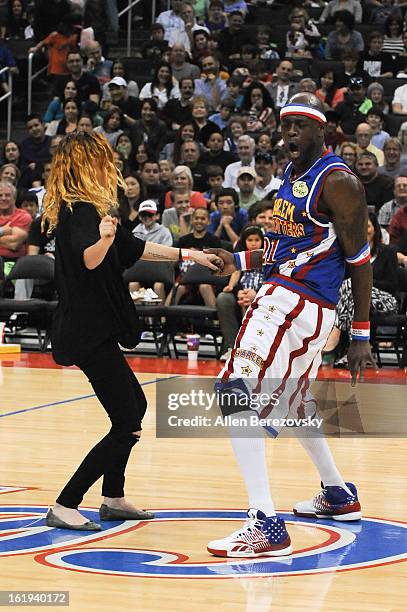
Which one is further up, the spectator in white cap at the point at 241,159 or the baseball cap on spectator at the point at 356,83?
the baseball cap on spectator at the point at 356,83

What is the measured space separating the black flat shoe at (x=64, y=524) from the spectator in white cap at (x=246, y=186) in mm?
10037

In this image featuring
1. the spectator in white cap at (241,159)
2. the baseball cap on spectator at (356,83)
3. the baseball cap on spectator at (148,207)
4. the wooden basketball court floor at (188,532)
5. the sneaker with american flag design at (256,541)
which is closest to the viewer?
the wooden basketball court floor at (188,532)

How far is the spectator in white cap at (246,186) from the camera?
50.5 feet

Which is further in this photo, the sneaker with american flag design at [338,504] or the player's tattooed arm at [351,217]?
the sneaker with american flag design at [338,504]

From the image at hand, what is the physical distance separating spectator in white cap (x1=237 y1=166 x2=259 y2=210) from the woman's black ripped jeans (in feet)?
32.3

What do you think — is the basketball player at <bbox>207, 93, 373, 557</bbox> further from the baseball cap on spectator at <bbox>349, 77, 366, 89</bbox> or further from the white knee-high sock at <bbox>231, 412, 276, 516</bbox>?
the baseball cap on spectator at <bbox>349, 77, 366, 89</bbox>

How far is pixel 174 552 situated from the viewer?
17.4 ft

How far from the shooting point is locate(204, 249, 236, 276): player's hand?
6.04m

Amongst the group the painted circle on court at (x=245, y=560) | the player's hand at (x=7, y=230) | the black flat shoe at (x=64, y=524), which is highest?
the painted circle on court at (x=245, y=560)

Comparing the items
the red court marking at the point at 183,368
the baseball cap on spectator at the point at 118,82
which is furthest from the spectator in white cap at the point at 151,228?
the baseball cap on spectator at the point at 118,82

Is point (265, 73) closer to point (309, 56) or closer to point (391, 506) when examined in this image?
point (309, 56)

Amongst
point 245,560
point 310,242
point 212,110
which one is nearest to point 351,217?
point 310,242

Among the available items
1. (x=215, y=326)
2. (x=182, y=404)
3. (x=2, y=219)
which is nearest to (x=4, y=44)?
(x=2, y=219)

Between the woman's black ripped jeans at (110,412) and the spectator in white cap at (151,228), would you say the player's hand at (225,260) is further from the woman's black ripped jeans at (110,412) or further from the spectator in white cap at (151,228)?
the spectator in white cap at (151,228)
